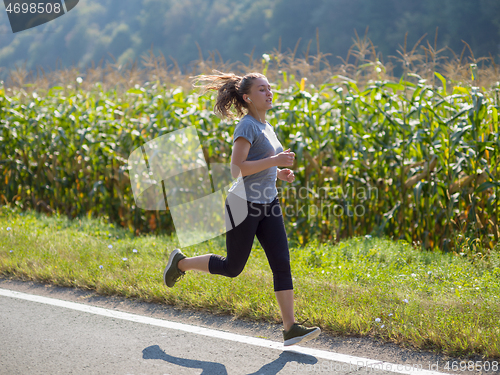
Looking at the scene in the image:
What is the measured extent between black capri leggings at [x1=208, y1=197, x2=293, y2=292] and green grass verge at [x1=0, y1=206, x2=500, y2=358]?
580 mm

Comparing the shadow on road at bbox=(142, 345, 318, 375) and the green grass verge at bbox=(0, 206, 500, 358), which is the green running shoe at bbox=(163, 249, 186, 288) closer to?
the green grass verge at bbox=(0, 206, 500, 358)

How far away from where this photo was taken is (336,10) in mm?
40094

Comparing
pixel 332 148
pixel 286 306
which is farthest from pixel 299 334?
pixel 332 148

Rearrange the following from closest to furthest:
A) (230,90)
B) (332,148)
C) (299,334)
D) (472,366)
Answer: (472,366), (299,334), (230,90), (332,148)

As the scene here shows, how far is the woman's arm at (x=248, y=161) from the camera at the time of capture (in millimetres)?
3344

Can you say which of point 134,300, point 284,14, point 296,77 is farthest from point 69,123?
point 284,14

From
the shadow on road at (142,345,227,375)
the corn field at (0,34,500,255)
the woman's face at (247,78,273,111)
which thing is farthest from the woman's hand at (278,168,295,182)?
the corn field at (0,34,500,255)

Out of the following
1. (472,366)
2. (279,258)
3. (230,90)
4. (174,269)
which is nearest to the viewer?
(472,366)

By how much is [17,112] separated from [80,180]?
6.18 feet

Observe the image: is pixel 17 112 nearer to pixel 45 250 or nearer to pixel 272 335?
pixel 45 250

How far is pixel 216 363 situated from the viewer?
333 centimetres

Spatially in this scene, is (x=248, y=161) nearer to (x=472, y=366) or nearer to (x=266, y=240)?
(x=266, y=240)

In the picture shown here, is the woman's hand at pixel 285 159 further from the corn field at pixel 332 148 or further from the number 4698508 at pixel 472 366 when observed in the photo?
the corn field at pixel 332 148

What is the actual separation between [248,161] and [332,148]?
3.29 m
